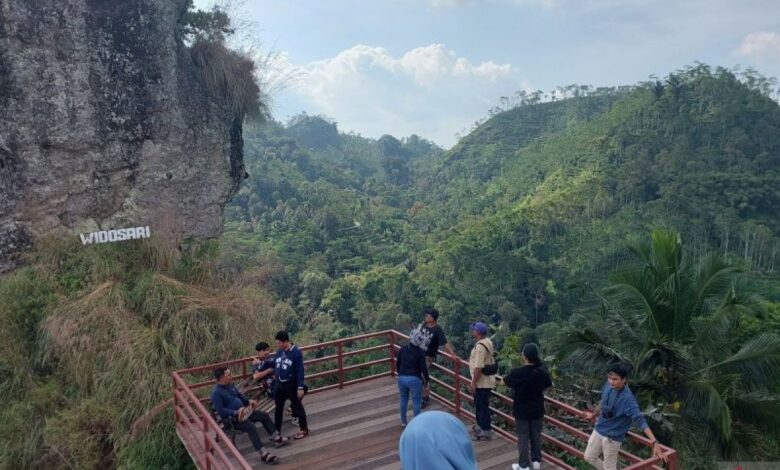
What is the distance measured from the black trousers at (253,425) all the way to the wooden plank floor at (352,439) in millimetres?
188

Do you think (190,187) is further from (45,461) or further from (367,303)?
(367,303)

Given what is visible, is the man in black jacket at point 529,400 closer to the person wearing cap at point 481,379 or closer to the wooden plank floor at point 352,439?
the wooden plank floor at point 352,439

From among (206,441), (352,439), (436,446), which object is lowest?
(352,439)

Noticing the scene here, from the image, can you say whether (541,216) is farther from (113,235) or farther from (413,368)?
(413,368)

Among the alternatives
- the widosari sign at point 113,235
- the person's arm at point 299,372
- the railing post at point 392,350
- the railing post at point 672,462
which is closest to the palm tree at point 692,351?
the railing post at point 392,350

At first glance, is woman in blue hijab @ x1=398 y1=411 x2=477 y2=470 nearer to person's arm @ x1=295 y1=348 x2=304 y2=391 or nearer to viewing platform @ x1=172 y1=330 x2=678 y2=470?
viewing platform @ x1=172 y1=330 x2=678 y2=470

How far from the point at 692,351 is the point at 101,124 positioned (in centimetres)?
1144

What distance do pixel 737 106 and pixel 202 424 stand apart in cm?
5959

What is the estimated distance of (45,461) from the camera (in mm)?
7070

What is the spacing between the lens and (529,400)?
504 centimetres

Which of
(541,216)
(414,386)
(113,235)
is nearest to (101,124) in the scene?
(113,235)

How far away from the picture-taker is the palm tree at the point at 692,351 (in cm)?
861

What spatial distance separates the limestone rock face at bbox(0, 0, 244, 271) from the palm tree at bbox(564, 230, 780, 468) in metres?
8.50

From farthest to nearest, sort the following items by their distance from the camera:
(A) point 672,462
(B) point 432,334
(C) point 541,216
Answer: (C) point 541,216
(B) point 432,334
(A) point 672,462
